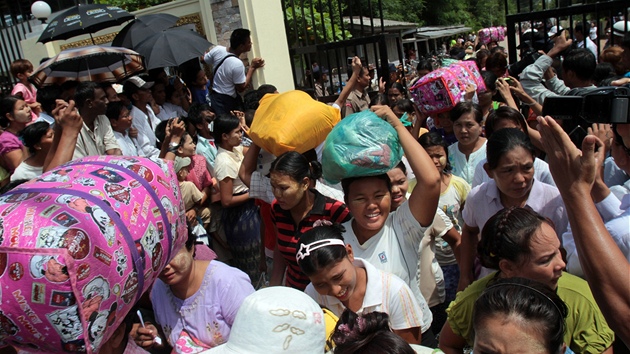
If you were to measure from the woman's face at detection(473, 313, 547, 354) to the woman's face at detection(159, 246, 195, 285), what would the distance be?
4.55 feet

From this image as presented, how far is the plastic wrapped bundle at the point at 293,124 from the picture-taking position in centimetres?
317

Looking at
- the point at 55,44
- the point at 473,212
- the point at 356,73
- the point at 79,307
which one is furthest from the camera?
the point at 55,44

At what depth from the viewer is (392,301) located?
7.45 feet

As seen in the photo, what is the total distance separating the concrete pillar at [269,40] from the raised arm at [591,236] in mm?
7038

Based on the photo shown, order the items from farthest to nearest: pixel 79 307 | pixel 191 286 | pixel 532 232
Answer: pixel 191 286 < pixel 532 232 < pixel 79 307

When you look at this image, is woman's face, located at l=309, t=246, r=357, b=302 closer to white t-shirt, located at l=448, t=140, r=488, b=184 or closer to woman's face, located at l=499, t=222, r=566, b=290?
woman's face, located at l=499, t=222, r=566, b=290

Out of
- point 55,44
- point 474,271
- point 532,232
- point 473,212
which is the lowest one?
point 474,271

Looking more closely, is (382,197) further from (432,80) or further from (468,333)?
(432,80)

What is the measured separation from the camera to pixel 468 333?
216cm

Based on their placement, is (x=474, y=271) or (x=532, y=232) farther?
(x=474, y=271)

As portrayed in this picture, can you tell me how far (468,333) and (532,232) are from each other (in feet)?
1.59

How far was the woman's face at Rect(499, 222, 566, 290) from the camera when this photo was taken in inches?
81.6

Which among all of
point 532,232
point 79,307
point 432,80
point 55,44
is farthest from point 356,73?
point 55,44

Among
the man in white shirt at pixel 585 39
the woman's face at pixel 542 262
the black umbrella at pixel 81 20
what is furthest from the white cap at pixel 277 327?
the black umbrella at pixel 81 20
